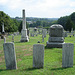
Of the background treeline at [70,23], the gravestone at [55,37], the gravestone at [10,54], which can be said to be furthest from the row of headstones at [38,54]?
the background treeline at [70,23]

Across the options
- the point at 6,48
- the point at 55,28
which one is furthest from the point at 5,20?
the point at 6,48

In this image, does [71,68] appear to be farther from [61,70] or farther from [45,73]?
[45,73]

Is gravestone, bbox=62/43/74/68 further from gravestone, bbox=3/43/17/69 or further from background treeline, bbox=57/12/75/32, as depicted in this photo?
background treeline, bbox=57/12/75/32

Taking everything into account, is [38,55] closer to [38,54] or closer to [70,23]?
[38,54]

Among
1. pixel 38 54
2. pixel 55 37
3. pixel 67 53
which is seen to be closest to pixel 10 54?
pixel 38 54

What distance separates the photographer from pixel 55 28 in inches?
422

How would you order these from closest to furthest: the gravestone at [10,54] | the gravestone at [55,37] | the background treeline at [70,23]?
the gravestone at [10,54] → the gravestone at [55,37] → the background treeline at [70,23]

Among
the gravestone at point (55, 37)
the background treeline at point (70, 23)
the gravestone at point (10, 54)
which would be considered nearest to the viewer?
the gravestone at point (10, 54)

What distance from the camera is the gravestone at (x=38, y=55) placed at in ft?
18.2

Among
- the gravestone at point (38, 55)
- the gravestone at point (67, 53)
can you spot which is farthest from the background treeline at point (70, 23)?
the gravestone at point (38, 55)

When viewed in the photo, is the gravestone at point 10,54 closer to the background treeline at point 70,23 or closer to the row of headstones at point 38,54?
the row of headstones at point 38,54

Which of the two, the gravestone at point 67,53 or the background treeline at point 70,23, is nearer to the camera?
the gravestone at point 67,53

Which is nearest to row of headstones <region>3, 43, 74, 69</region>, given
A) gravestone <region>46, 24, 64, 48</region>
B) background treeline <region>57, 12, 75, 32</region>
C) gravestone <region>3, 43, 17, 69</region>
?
gravestone <region>3, 43, 17, 69</region>

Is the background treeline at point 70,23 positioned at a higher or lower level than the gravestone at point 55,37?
higher
